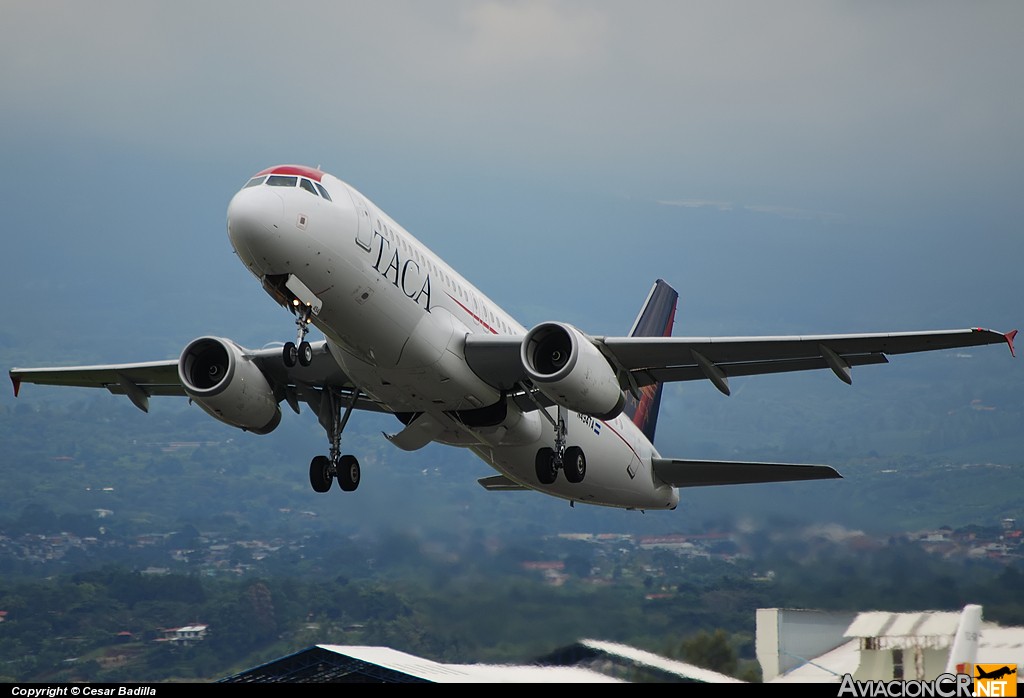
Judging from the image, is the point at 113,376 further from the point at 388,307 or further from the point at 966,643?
the point at 966,643

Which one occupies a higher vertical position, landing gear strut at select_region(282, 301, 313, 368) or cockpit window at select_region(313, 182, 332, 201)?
cockpit window at select_region(313, 182, 332, 201)

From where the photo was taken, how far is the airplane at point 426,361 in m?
22.2

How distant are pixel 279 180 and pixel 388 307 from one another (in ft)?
9.58

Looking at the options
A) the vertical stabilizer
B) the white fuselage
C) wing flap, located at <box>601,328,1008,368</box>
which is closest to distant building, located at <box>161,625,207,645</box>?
the white fuselage

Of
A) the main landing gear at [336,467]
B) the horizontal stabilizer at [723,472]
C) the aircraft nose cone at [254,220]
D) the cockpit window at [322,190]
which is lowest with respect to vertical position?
the main landing gear at [336,467]

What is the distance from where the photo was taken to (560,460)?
2725cm

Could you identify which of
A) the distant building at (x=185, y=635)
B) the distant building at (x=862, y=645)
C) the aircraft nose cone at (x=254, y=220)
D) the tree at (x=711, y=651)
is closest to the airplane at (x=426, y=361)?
the aircraft nose cone at (x=254, y=220)

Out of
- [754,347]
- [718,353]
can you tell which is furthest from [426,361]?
[754,347]

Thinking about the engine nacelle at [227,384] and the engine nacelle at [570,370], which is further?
the engine nacelle at [227,384]

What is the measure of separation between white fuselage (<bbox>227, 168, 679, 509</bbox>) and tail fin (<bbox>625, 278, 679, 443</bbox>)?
5251 mm

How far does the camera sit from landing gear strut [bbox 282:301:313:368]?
2255cm

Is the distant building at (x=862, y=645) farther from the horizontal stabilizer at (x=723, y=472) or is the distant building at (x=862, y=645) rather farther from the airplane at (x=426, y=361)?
the horizontal stabilizer at (x=723, y=472)

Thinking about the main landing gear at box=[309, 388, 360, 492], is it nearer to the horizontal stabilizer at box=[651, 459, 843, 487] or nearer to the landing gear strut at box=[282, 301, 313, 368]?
the landing gear strut at box=[282, 301, 313, 368]

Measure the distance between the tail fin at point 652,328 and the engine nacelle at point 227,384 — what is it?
10.4 meters
